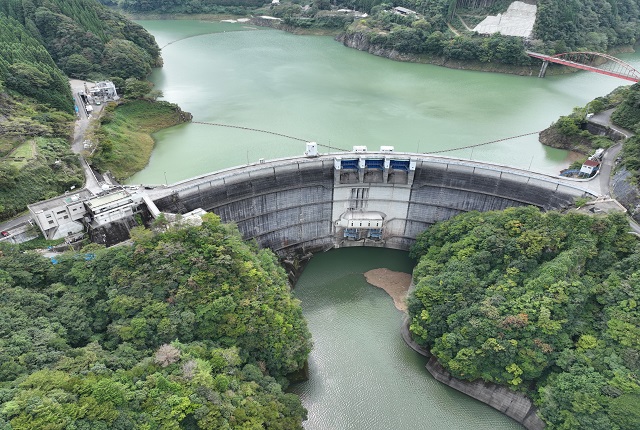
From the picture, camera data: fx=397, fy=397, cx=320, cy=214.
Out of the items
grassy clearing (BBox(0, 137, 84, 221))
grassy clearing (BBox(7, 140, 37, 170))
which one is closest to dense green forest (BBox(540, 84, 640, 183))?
grassy clearing (BBox(0, 137, 84, 221))

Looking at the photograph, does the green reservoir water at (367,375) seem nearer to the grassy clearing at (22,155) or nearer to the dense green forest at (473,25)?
the grassy clearing at (22,155)

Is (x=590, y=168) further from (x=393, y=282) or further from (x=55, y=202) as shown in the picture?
(x=55, y=202)

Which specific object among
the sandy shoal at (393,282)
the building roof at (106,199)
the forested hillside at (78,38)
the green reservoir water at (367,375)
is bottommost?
the green reservoir water at (367,375)

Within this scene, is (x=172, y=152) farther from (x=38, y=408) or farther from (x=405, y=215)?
(x=38, y=408)

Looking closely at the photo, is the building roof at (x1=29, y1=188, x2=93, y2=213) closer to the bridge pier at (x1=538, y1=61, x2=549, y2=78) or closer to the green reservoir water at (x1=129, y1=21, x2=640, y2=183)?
the green reservoir water at (x1=129, y1=21, x2=640, y2=183)

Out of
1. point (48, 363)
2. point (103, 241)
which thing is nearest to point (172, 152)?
point (103, 241)

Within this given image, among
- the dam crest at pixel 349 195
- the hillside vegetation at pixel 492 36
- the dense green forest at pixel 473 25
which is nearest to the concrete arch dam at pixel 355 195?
the dam crest at pixel 349 195

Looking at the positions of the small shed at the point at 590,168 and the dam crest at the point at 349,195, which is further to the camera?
the small shed at the point at 590,168
